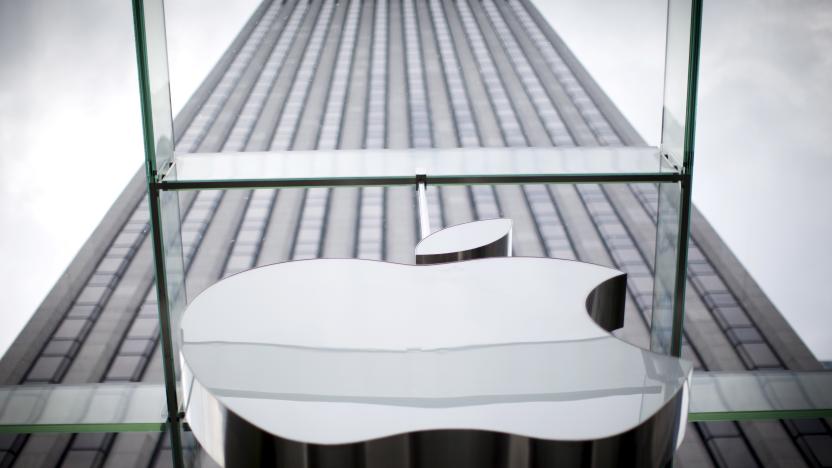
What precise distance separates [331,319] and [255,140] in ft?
66.4

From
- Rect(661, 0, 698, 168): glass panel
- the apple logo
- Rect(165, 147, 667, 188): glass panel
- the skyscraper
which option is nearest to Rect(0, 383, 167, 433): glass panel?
Rect(165, 147, 667, 188): glass panel

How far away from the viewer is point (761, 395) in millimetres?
1378

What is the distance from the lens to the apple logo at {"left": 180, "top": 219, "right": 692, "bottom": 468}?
0.53 meters

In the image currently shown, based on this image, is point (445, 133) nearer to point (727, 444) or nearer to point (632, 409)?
point (727, 444)

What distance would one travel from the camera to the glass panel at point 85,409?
1.39 m

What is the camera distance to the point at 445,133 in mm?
21344

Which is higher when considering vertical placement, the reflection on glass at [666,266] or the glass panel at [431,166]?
the glass panel at [431,166]

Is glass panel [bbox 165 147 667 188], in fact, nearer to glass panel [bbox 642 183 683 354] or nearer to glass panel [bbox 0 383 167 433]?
glass panel [bbox 642 183 683 354]

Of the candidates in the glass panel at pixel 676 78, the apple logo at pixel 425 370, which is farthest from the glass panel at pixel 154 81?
the glass panel at pixel 676 78

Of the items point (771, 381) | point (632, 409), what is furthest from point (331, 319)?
point (771, 381)

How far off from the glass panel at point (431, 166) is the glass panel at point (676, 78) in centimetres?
6

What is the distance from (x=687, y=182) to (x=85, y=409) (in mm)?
1202

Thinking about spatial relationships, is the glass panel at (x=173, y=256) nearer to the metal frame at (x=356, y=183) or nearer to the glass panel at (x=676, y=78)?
the metal frame at (x=356, y=183)

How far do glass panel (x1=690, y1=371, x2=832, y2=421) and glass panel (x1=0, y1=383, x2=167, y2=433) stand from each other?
981 millimetres
